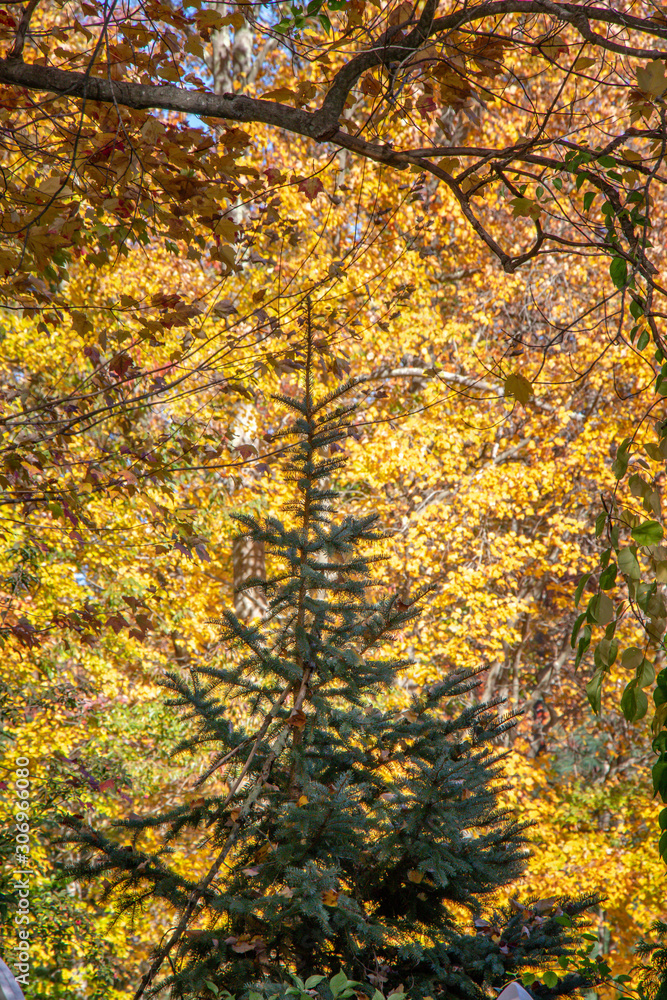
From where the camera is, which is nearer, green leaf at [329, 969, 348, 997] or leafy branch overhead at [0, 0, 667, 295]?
green leaf at [329, 969, 348, 997]

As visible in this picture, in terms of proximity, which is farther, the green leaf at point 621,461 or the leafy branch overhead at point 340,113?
the leafy branch overhead at point 340,113

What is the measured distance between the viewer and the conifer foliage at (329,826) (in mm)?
2609

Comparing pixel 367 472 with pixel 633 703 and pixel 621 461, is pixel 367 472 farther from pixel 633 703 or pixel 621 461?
pixel 633 703

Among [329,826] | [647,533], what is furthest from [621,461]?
[329,826]

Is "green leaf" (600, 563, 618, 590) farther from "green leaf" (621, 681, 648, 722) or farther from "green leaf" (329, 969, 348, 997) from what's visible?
"green leaf" (329, 969, 348, 997)

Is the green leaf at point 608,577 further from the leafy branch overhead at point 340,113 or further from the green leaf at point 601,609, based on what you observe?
the leafy branch overhead at point 340,113

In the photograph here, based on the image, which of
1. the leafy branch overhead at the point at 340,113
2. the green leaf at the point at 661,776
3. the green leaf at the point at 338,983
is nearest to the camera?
the green leaf at the point at 661,776

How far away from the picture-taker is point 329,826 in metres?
2.53

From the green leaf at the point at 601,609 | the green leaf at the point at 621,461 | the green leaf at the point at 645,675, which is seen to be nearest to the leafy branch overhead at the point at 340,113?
the green leaf at the point at 621,461

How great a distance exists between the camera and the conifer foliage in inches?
103

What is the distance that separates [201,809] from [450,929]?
1.09 meters
